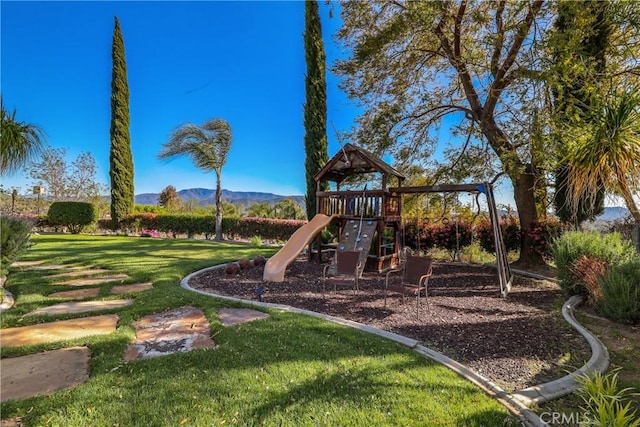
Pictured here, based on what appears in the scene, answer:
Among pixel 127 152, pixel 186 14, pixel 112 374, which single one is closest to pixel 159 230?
pixel 127 152

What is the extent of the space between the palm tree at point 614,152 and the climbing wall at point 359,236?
4.21m

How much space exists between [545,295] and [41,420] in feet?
24.2

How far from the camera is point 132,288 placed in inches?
229

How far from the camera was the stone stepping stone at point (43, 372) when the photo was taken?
7.94 feet

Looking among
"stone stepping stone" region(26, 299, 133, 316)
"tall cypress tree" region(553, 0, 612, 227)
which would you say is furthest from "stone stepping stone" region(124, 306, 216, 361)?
"tall cypress tree" region(553, 0, 612, 227)

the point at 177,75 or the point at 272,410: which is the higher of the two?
the point at 177,75

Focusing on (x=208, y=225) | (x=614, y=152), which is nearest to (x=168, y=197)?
(x=208, y=225)

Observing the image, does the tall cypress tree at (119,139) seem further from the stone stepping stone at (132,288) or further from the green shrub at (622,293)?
the green shrub at (622,293)

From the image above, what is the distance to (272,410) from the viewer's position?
7.34 feet

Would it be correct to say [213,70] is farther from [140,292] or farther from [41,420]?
[41,420]

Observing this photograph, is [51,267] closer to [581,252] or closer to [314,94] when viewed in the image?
[314,94]

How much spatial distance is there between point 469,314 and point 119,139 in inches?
843

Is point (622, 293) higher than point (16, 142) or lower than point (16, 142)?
lower

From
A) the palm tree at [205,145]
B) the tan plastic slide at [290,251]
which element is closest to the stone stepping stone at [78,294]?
the tan plastic slide at [290,251]
